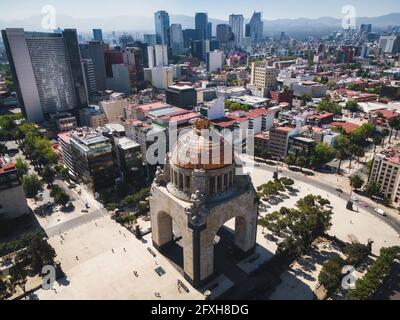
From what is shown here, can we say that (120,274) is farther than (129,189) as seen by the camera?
No

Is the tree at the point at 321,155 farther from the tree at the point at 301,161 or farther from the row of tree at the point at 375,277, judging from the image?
the row of tree at the point at 375,277

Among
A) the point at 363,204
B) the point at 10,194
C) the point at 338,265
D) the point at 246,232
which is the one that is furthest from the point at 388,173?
the point at 10,194

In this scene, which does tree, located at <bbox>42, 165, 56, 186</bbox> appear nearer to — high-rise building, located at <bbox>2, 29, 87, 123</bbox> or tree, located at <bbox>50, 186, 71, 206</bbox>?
tree, located at <bbox>50, 186, 71, 206</bbox>

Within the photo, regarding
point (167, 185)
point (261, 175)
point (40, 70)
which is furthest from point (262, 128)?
point (40, 70)

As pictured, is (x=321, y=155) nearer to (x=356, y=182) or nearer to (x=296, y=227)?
(x=356, y=182)
